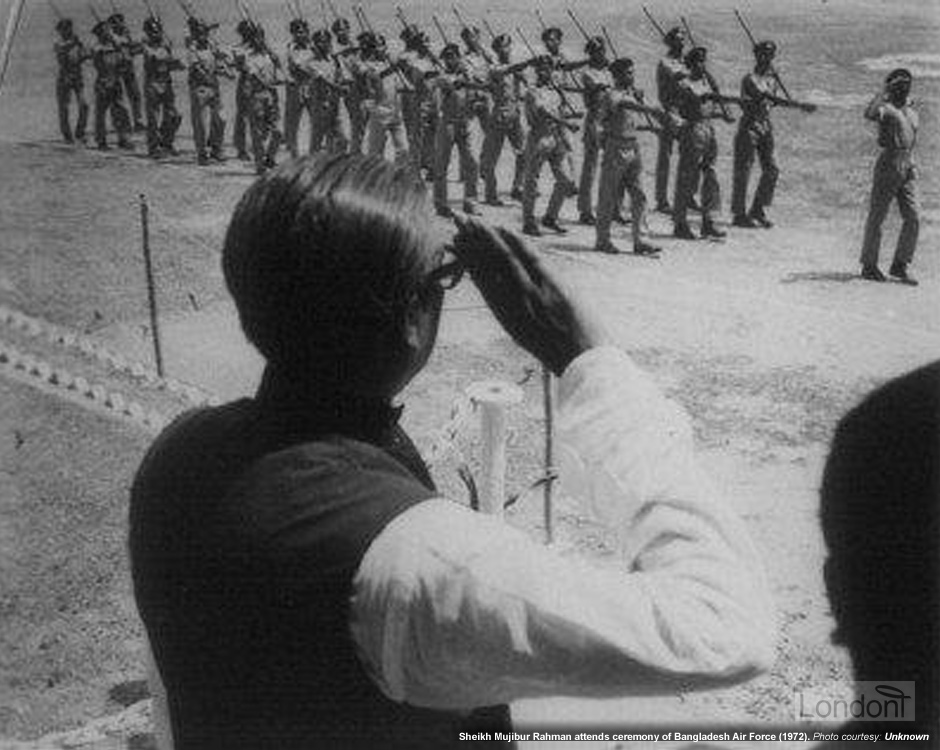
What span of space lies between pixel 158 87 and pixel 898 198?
7224mm

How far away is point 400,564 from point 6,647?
2822mm

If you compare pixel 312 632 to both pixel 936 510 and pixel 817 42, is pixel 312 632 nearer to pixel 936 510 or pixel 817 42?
pixel 936 510

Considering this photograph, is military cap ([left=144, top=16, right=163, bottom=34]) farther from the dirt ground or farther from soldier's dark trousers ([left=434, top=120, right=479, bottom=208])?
→ soldier's dark trousers ([left=434, top=120, right=479, bottom=208])

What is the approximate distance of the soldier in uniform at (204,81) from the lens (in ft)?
34.8

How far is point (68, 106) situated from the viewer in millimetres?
11406

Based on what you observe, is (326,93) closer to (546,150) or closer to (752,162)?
(546,150)

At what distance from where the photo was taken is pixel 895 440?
0.92 meters

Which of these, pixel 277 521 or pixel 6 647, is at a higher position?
pixel 277 521

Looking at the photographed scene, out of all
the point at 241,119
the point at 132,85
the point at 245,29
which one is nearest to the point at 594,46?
the point at 245,29

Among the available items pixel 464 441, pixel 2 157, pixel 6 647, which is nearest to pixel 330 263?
pixel 6 647

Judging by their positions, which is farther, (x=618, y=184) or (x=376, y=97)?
(x=376, y=97)

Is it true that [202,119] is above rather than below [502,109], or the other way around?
below

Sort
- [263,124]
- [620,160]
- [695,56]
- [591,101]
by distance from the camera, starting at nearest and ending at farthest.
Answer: [620,160], [695,56], [591,101], [263,124]

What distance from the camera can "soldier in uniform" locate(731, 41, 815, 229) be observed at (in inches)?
330
